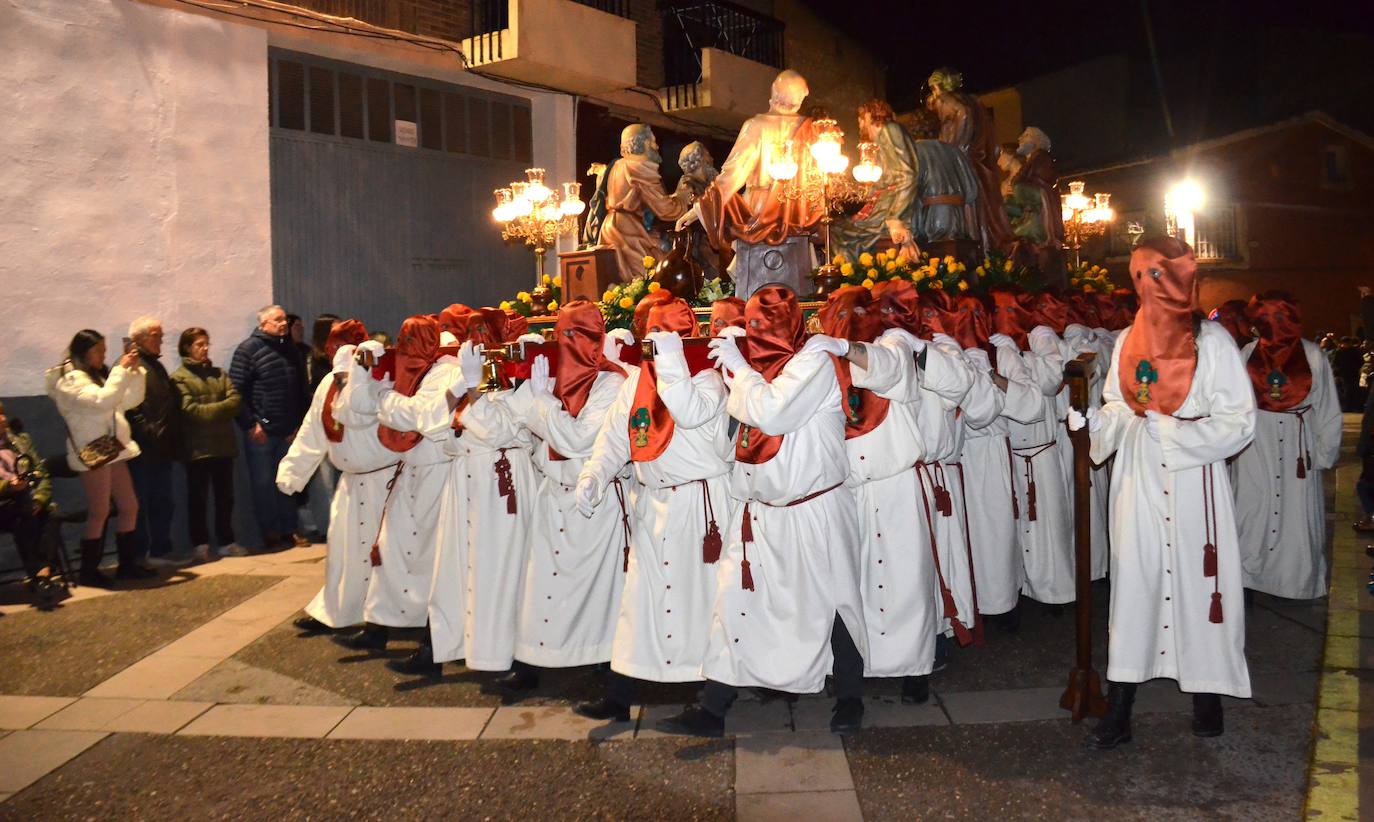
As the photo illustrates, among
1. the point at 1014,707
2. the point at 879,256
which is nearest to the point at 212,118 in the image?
the point at 879,256

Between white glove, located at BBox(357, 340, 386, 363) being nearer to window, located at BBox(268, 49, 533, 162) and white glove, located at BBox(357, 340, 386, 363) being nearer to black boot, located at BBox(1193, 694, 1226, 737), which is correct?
black boot, located at BBox(1193, 694, 1226, 737)

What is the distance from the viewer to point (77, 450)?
8.88 m

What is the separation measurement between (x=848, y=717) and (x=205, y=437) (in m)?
6.91

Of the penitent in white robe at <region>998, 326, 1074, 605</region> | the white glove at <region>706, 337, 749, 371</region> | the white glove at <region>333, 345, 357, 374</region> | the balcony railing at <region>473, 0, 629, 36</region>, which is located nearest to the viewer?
the white glove at <region>706, 337, 749, 371</region>

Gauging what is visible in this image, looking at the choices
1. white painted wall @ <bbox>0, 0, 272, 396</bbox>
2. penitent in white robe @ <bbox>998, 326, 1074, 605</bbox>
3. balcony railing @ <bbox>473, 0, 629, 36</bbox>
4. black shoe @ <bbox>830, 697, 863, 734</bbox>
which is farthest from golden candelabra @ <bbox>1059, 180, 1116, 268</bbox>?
black shoe @ <bbox>830, 697, 863, 734</bbox>

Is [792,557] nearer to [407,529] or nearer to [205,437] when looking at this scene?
[407,529]

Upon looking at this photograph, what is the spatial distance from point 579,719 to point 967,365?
272 cm

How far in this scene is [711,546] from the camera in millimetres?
5324

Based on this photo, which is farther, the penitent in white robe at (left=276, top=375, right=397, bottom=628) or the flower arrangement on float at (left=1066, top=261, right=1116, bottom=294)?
the flower arrangement on float at (left=1066, top=261, right=1116, bottom=294)

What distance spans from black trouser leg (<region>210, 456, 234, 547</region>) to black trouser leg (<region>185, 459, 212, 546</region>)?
89mm

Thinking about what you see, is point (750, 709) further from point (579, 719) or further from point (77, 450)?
point (77, 450)

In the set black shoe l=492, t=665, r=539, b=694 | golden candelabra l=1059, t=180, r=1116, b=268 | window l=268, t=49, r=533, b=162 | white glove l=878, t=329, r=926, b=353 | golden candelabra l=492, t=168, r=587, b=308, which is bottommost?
black shoe l=492, t=665, r=539, b=694

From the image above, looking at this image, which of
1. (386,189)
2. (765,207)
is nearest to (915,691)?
(765,207)

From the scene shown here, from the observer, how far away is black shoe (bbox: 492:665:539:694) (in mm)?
6059
